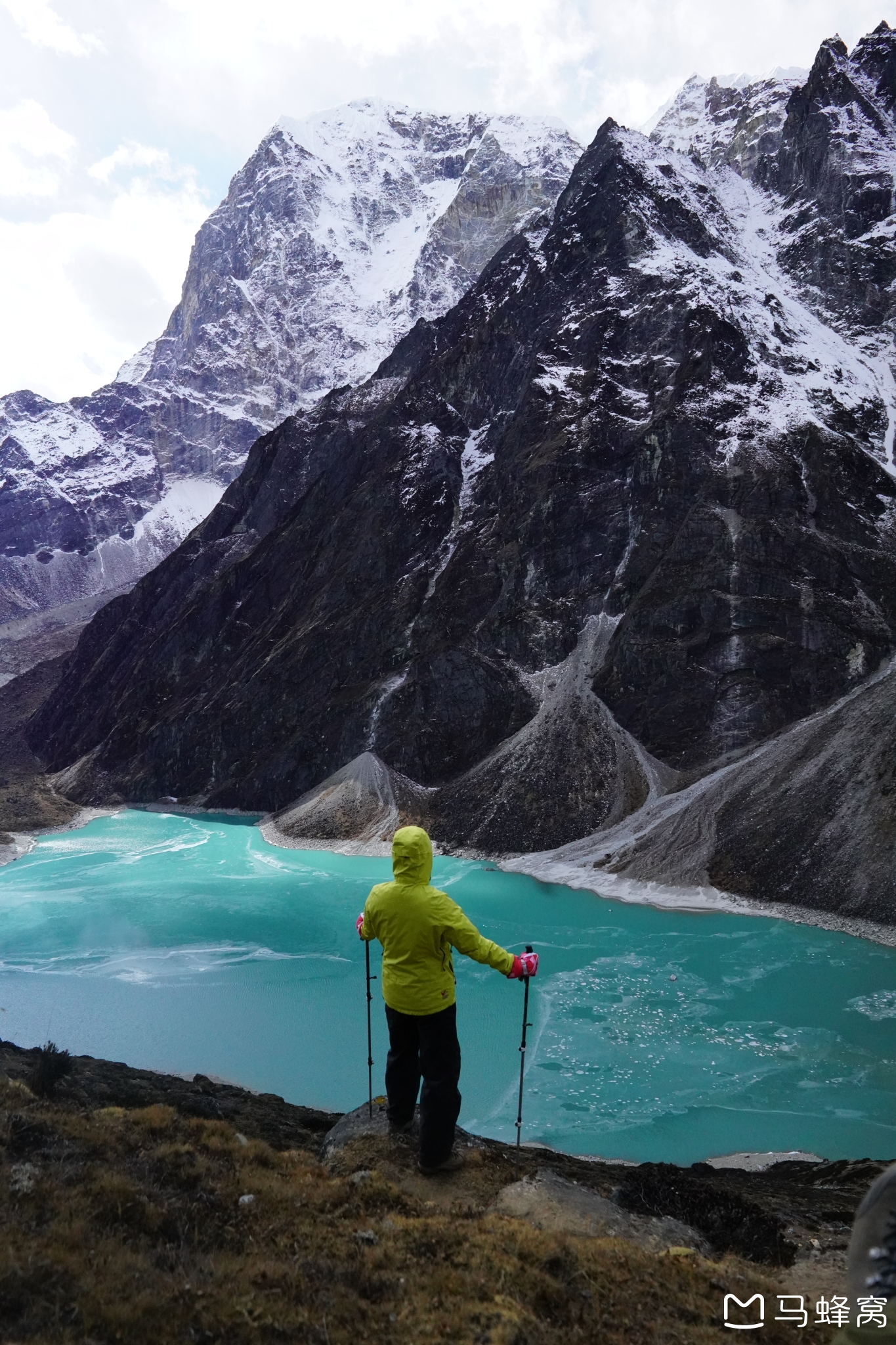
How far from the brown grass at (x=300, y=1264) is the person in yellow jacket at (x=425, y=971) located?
26.3 inches

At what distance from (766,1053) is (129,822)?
6513 centimetres

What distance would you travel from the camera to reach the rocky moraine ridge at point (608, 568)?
51875mm

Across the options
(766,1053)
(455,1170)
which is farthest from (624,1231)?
(766,1053)

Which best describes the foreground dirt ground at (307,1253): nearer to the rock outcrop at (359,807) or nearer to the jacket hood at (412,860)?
the jacket hood at (412,860)

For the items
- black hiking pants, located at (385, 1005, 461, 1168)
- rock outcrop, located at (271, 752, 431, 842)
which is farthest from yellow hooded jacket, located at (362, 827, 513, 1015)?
rock outcrop, located at (271, 752, 431, 842)

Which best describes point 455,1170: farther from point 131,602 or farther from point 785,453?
point 131,602

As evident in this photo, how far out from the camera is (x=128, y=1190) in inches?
241

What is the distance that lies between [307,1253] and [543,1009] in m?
21.6

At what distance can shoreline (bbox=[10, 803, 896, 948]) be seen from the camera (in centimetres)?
3441

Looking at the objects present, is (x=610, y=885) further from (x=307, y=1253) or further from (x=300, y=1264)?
(x=300, y=1264)

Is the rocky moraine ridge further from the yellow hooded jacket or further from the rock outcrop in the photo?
the yellow hooded jacket

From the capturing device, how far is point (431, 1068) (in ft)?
23.7

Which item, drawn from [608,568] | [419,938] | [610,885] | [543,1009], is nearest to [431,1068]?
[419,938]

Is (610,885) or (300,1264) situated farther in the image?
(610,885)
